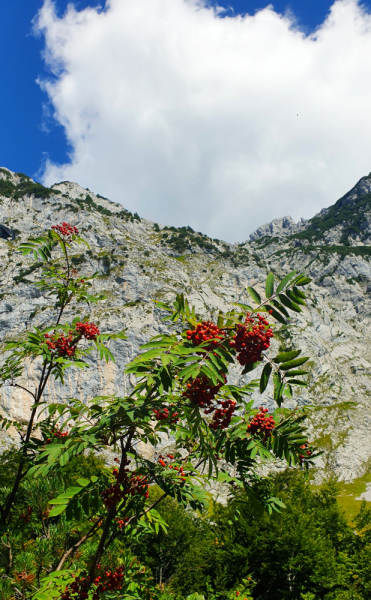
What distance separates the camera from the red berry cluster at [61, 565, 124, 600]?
11.7 ft

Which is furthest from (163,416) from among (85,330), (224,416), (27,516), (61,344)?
(27,516)

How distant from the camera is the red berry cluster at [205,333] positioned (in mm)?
3361

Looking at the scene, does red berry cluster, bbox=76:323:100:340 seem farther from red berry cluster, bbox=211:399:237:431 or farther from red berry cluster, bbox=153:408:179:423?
red berry cluster, bbox=211:399:237:431

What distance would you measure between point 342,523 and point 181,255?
11592 cm

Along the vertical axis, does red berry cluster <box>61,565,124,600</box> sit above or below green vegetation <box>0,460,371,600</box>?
above

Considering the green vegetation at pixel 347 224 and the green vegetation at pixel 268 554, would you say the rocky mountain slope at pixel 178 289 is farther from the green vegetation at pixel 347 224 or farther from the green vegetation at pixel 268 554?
the green vegetation at pixel 268 554

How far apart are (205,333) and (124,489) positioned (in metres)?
2.23

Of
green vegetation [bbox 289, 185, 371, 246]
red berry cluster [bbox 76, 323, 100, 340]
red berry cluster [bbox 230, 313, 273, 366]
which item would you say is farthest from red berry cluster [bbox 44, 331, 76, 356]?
green vegetation [bbox 289, 185, 371, 246]

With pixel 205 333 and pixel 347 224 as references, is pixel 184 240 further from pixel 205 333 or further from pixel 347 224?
pixel 205 333

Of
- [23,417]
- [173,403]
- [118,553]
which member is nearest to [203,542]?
[118,553]

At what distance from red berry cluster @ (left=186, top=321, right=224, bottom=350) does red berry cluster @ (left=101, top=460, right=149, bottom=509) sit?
1.90 metres

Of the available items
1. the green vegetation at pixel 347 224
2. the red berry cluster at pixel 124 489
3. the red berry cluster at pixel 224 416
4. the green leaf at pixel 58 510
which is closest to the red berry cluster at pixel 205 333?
the red berry cluster at pixel 224 416

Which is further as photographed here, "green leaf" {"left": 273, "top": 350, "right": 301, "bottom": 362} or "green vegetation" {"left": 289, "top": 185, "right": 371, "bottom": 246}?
"green vegetation" {"left": 289, "top": 185, "right": 371, "bottom": 246}

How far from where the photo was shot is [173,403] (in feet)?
12.3
